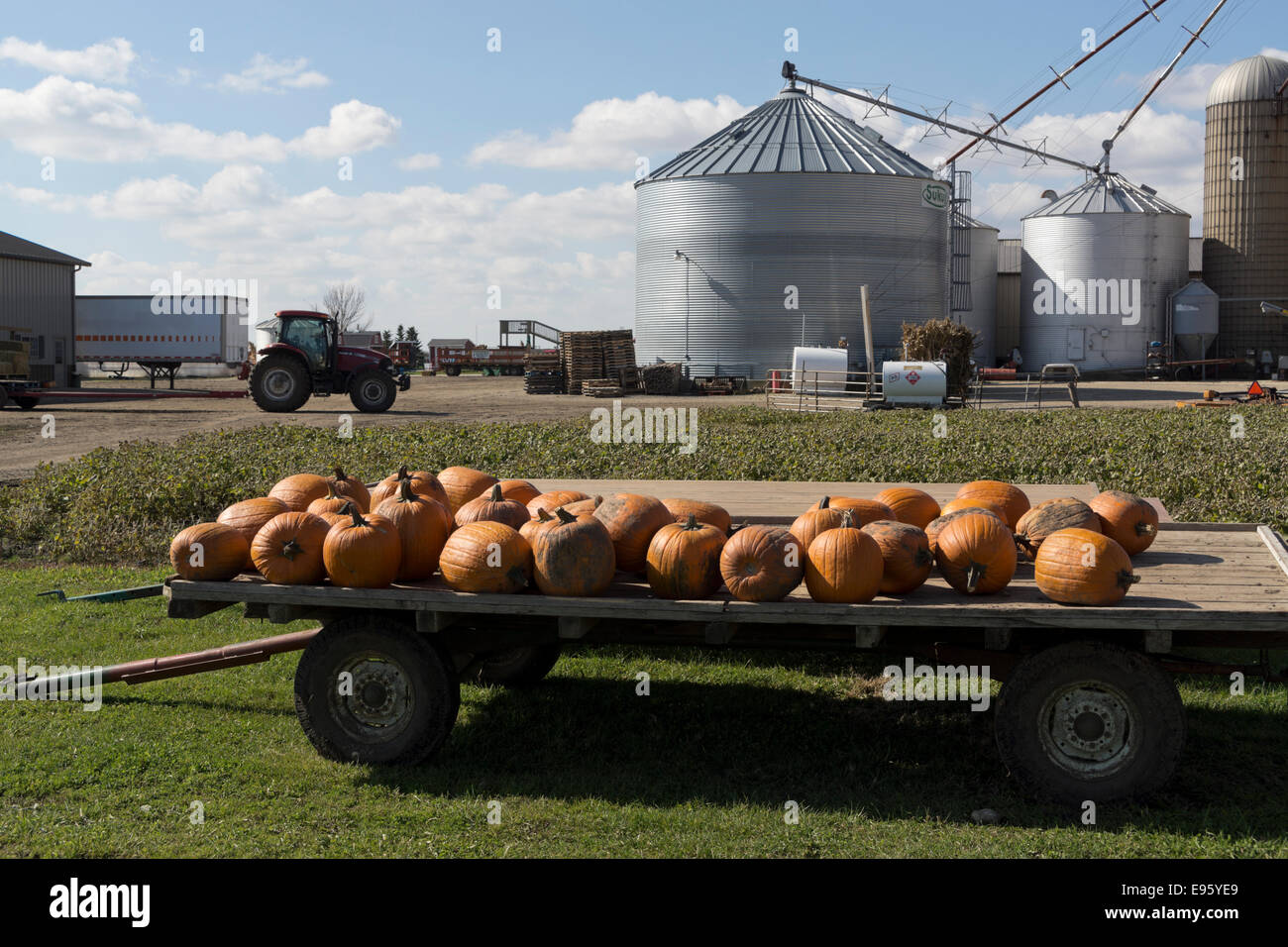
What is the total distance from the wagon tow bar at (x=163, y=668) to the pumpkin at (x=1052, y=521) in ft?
11.6

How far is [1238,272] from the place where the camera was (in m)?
52.5

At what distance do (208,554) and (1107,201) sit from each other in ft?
170

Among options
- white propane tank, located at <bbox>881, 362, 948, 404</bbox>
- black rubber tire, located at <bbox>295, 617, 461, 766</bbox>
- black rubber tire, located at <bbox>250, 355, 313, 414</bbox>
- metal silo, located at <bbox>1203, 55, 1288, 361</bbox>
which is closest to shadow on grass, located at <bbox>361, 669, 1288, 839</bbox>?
black rubber tire, located at <bbox>295, 617, 461, 766</bbox>

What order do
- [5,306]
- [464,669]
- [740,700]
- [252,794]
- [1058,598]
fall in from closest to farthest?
[1058,598]
[252,794]
[464,669]
[740,700]
[5,306]

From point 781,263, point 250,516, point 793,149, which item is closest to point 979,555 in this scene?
point 250,516

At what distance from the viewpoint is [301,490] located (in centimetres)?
685

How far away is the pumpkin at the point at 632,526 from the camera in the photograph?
568 cm

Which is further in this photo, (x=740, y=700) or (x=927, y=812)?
(x=740, y=700)

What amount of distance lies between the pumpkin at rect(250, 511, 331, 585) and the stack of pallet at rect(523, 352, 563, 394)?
36760 mm

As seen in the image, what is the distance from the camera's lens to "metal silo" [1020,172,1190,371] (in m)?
50.7

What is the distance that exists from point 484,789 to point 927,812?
1910mm

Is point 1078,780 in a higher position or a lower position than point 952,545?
lower
